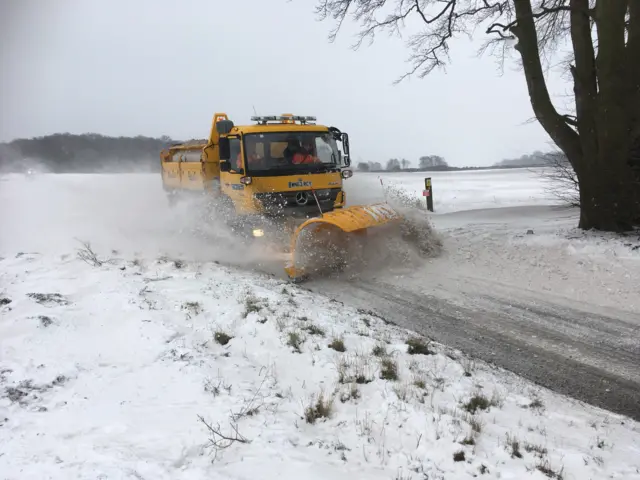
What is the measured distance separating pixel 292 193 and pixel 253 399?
20.0 ft

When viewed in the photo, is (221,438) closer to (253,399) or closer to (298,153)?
(253,399)

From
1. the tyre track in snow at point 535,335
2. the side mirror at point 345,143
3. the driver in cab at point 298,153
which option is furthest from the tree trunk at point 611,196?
the driver in cab at point 298,153

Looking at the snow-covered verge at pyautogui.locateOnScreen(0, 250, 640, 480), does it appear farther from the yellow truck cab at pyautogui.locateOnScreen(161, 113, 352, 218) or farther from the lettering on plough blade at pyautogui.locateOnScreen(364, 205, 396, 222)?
the yellow truck cab at pyautogui.locateOnScreen(161, 113, 352, 218)

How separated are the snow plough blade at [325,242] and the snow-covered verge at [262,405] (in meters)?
2.35

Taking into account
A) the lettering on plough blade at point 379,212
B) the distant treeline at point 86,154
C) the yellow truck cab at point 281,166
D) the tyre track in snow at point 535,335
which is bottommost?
the tyre track in snow at point 535,335

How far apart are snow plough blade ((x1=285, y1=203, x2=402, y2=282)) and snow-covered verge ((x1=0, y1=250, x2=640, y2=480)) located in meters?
2.35

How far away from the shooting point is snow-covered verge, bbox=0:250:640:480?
9.27ft

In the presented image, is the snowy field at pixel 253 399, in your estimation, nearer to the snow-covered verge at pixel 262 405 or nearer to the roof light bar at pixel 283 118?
the snow-covered verge at pixel 262 405

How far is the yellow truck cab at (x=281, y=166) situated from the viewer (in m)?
9.05

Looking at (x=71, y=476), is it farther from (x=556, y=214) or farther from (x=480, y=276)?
(x=556, y=214)

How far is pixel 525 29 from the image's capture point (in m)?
9.11

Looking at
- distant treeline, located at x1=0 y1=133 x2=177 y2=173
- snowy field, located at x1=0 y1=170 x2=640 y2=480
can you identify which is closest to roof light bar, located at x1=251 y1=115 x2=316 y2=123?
snowy field, located at x1=0 y1=170 x2=640 y2=480

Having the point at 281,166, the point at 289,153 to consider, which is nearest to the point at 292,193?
the point at 281,166

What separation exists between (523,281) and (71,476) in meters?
6.66
